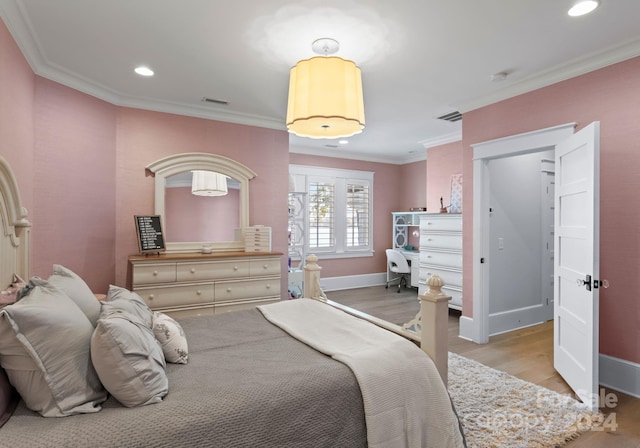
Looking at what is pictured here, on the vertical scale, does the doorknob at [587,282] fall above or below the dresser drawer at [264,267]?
above

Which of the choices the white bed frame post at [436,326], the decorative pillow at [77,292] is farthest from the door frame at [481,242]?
the decorative pillow at [77,292]

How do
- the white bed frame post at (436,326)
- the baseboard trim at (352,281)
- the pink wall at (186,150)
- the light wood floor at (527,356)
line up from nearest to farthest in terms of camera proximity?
the white bed frame post at (436,326)
the light wood floor at (527,356)
the pink wall at (186,150)
the baseboard trim at (352,281)

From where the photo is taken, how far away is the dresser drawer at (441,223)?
4.91 meters

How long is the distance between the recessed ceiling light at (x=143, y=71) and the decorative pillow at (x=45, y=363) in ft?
7.96

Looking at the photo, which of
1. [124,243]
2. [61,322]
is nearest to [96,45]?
[124,243]

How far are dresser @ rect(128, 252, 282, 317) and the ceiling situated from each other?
1.72 m

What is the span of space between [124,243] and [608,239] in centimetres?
450

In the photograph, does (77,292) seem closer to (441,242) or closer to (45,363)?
(45,363)

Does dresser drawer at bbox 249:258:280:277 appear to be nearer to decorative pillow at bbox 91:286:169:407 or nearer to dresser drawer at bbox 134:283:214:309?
dresser drawer at bbox 134:283:214:309

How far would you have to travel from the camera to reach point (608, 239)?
110 inches

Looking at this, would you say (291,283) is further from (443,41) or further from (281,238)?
(443,41)

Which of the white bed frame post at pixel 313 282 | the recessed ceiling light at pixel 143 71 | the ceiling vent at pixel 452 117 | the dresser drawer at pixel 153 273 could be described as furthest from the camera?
the ceiling vent at pixel 452 117

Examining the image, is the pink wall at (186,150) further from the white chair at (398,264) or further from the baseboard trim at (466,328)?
the white chair at (398,264)

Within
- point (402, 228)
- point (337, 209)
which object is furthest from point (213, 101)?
point (402, 228)
